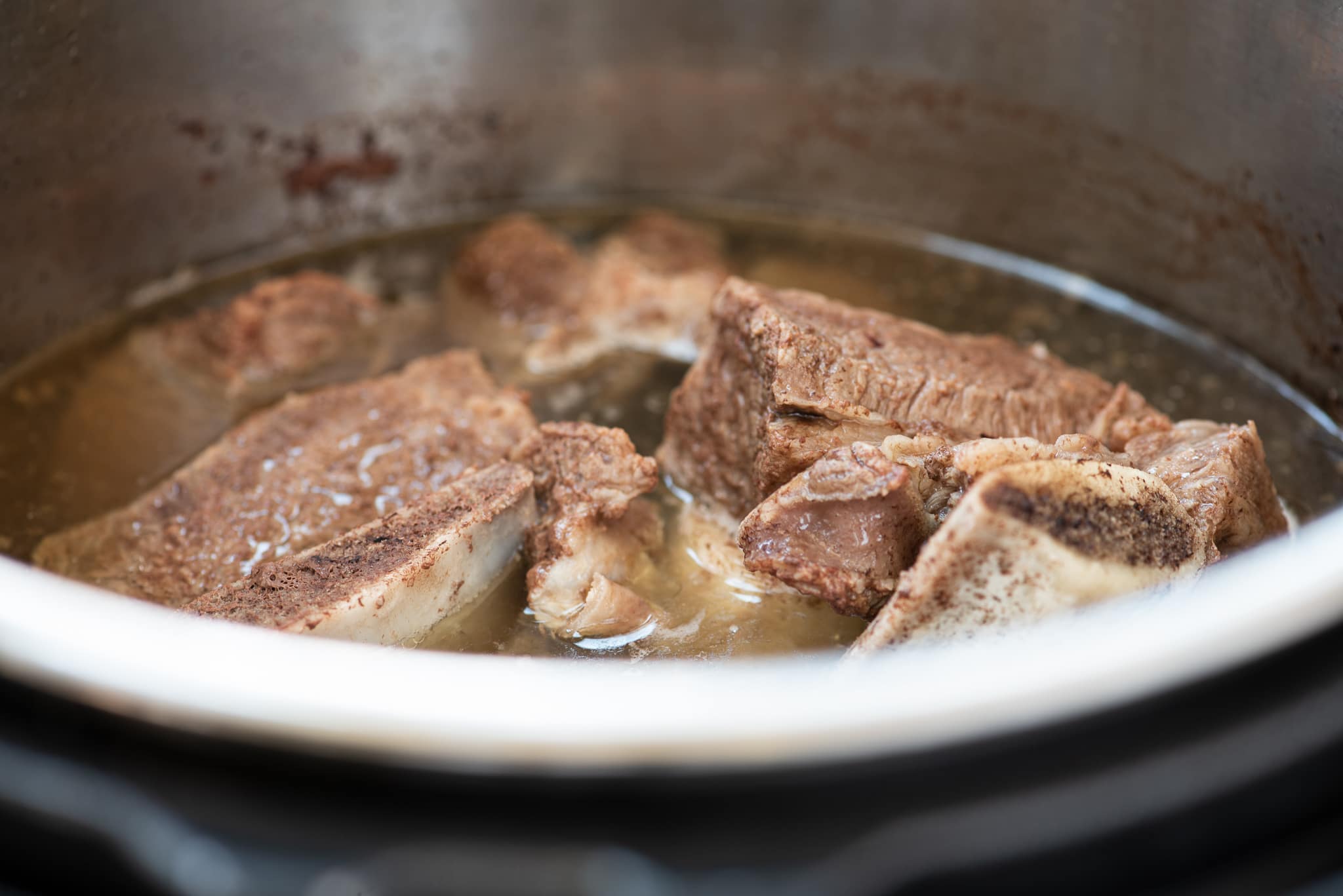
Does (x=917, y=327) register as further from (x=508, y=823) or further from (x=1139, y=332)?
(x=508, y=823)

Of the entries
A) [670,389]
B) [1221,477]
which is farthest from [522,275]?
[1221,477]

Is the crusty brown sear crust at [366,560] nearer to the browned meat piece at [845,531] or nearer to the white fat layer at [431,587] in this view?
the white fat layer at [431,587]

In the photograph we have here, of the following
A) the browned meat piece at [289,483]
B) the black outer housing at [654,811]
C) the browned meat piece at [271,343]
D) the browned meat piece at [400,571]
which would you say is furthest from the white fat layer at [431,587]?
the browned meat piece at [271,343]

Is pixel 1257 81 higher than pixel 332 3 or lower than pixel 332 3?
higher

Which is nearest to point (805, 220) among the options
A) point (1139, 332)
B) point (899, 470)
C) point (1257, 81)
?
point (1139, 332)

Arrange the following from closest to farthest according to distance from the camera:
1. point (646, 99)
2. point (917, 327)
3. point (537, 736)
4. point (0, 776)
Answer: point (537, 736), point (0, 776), point (917, 327), point (646, 99)

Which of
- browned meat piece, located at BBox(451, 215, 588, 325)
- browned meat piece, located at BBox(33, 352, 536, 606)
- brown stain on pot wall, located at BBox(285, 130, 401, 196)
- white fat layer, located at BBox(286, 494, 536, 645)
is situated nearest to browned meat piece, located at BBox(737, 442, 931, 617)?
white fat layer, located at BBox(286, 494, 536, 645)
